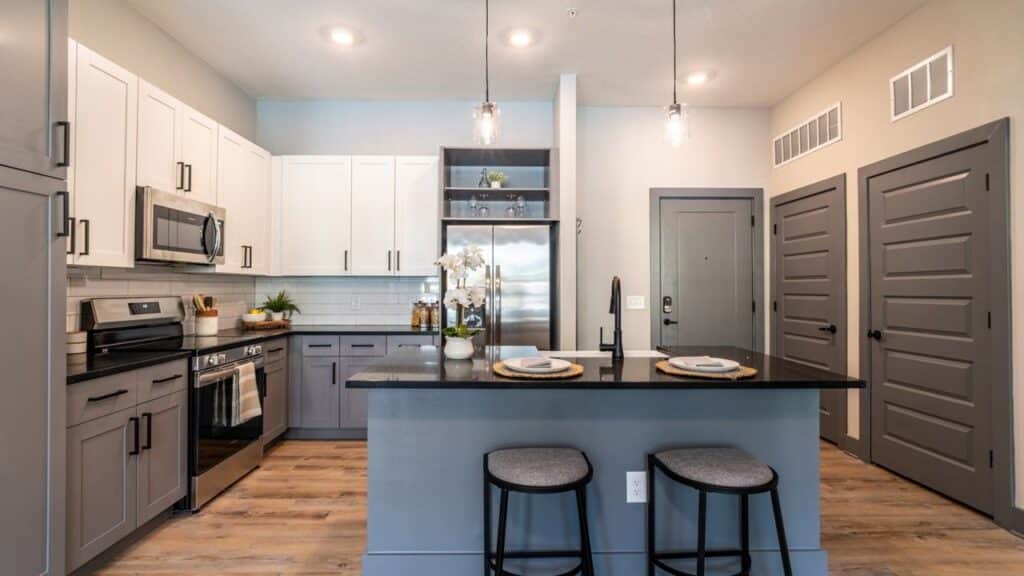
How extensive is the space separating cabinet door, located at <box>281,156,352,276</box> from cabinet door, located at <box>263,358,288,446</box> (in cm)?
89

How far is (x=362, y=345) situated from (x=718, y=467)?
118 inches

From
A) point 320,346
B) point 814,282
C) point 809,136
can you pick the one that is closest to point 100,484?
point 320,346

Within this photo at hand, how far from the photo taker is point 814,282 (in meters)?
4.06

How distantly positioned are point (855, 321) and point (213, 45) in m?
5.09

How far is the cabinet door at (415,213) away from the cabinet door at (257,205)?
3.61 feet

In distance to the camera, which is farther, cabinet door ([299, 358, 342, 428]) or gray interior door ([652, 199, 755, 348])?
gray interior door ([652, 199, 755, 348])

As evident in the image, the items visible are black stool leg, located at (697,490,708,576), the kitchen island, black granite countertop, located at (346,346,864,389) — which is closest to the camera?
black stool leg, located at (697,490,708,576)

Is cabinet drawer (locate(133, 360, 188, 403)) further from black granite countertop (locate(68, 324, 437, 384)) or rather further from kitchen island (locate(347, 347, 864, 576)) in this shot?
kitchen island (locate(347, 347, 864, 576))

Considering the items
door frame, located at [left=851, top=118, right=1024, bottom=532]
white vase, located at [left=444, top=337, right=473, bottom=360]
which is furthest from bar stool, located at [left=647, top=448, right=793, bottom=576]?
door frame, located at [left=851, top=118, right=1024, bottom=532]

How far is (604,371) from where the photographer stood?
2.03 m

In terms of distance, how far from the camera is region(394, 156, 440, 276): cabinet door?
432 centimetres

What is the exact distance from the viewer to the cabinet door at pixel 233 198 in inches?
143

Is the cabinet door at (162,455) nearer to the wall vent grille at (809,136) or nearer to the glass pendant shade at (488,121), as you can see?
the glass pendant shade at (488,121)

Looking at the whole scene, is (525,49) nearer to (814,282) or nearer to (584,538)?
(814,282)
